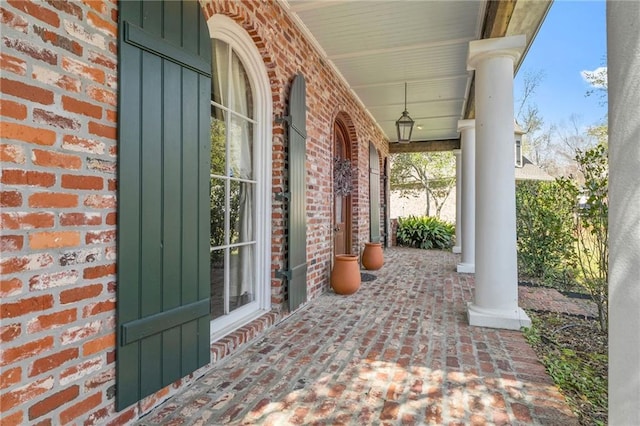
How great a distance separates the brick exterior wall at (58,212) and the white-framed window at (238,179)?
3.25 ft

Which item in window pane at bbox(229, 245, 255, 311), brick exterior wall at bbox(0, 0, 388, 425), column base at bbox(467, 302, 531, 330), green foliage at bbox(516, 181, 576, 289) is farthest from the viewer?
green foliage at bbox(516, 181, 576, 289)

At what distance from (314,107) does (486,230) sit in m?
2.31

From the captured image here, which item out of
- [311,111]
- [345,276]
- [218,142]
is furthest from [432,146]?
[218,142]

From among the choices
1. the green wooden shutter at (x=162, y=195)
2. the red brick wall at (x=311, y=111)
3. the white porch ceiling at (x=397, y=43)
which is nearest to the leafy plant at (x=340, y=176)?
the red brick wall at (x=311, y=111)

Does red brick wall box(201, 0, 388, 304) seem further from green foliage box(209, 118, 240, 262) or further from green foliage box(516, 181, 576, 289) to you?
green foliage box(516, 181, 576, 289)

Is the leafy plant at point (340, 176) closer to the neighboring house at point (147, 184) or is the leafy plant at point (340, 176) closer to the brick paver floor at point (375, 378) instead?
the neighboring house at point (147, 184)

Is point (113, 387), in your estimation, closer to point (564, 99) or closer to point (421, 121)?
point (421, 121)

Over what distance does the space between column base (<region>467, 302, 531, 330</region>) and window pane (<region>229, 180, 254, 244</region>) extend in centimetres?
213

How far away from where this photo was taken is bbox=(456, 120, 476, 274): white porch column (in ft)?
18.8

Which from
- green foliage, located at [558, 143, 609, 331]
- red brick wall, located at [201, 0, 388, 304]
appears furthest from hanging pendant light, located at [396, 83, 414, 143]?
green foliage, located at [558, 143, 609, 331]

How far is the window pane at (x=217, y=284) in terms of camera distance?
2.59 metres

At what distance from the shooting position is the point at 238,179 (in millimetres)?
2840

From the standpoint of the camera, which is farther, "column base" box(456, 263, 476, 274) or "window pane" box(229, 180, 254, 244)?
"column base" box(456, 263, 476, 274)

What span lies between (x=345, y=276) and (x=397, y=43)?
8.82 feet
